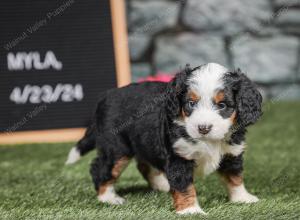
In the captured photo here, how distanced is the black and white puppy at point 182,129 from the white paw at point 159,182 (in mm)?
326

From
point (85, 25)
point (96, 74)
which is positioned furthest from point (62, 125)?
point (85, 25)

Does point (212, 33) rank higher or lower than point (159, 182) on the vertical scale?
higher

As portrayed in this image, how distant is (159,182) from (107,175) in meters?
0.40

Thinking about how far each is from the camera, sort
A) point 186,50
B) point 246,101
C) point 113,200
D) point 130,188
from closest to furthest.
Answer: point 246,101
point 113,200
point 130,188
point 186,50

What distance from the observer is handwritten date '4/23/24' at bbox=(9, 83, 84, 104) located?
5656 mm

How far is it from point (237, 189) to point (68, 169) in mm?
1644

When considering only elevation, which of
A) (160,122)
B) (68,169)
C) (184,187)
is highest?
(160,122)

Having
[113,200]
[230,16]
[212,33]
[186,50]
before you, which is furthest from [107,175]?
[230,16]

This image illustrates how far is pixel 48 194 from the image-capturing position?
3738 millimetres

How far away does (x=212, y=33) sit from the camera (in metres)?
7.34

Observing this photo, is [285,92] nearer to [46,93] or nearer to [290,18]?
[290,18]

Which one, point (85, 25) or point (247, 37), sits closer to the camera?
point (85, 25)

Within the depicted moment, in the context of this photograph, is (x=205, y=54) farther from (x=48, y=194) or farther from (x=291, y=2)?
(x=48, y=194)

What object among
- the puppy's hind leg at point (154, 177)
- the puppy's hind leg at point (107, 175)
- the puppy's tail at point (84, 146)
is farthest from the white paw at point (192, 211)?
the puppy's tail at point (84, 146)
